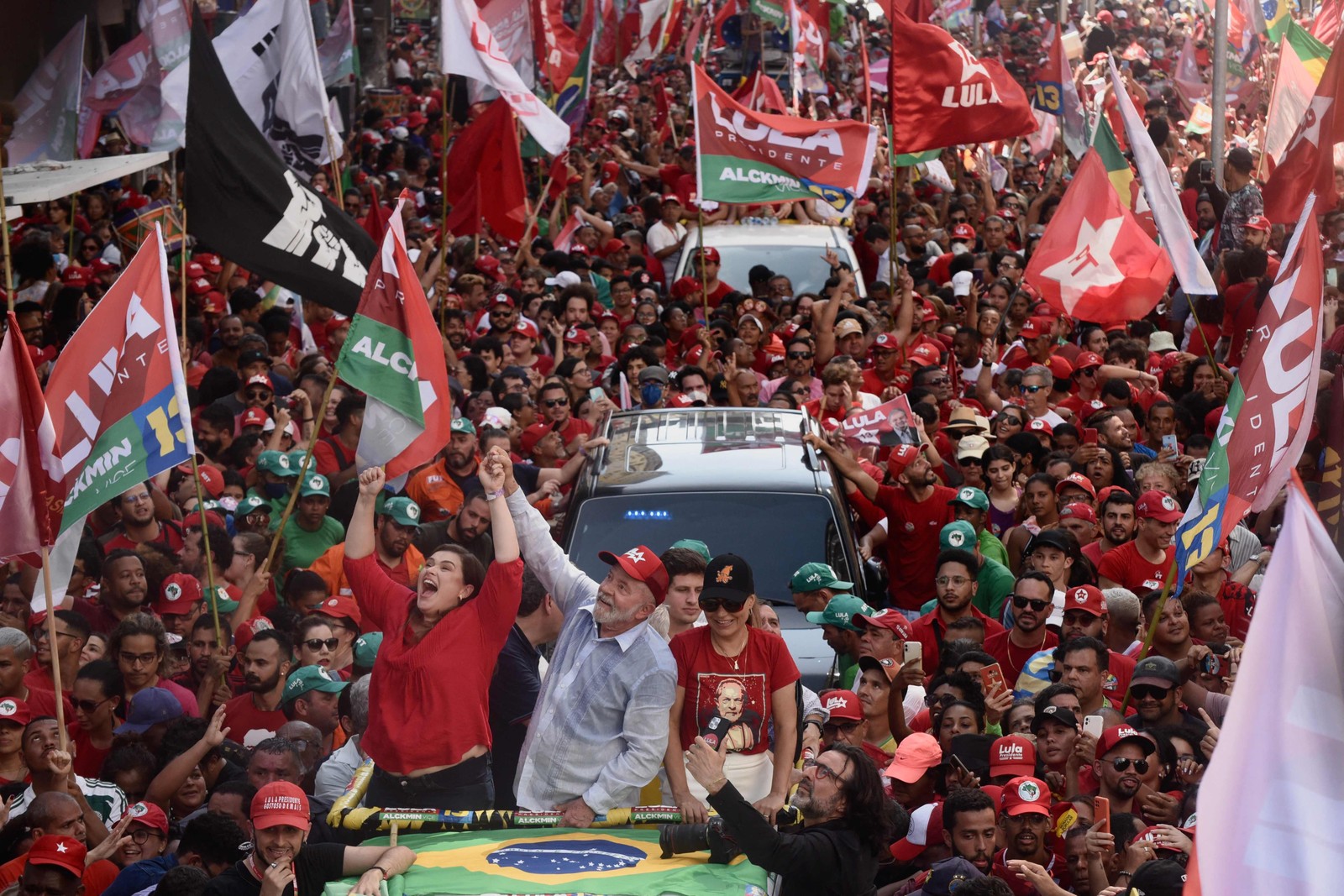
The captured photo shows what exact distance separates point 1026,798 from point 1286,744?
2290 mm

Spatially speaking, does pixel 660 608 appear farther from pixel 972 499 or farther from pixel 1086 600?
pixel 972 499

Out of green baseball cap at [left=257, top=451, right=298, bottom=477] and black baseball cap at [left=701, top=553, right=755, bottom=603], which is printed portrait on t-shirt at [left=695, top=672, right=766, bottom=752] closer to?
black baseball cap at [left=701, top=553, right=755, bottom=603]

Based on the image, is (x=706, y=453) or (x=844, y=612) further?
(x=706, y=453)

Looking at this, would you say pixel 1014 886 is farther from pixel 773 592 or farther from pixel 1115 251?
pixel 1115 251

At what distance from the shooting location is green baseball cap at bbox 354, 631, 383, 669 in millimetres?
7512

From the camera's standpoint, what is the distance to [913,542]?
9.59m

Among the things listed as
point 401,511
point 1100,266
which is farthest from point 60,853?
point 1100,266

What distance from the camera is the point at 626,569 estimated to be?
5.81 m

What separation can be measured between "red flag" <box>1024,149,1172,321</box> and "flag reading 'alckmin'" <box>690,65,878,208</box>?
5.28 feet

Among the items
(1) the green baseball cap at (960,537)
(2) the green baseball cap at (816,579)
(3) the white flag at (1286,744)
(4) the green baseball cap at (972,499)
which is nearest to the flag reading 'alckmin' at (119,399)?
(2) the green baseball cap at (816,579)

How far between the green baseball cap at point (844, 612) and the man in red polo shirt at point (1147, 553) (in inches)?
68.0

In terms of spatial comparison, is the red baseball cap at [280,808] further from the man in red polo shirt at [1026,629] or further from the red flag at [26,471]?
the man in red polo shirt at [1026,629]

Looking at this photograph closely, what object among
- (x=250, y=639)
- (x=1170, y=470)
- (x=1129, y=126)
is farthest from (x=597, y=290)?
(x=250, y=639)

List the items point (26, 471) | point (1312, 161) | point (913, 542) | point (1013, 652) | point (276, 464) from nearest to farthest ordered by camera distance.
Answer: point (26, 471), point (1013, 652), point (913, 542), point (276, 464), point (1312, 161)
